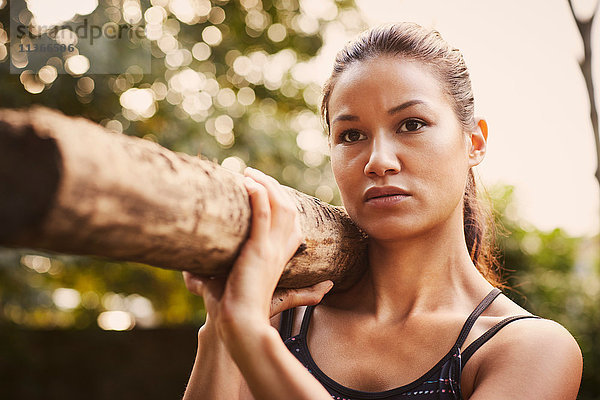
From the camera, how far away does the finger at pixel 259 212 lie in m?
1.13

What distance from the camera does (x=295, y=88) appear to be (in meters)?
6.15

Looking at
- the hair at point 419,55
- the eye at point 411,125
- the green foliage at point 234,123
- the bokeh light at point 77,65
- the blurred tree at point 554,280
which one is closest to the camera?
the eye at point 411,125

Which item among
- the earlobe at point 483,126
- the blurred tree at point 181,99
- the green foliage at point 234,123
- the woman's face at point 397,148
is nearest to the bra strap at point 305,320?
the woman's face at point 397,148

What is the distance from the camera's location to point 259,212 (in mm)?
1134

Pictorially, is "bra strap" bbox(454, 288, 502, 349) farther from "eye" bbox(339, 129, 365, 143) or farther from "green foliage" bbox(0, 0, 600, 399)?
"green foliage" bbox(0, 0, 600, 399)

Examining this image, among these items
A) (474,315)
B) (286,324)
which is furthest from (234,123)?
(474,315)

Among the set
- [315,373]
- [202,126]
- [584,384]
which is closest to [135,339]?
[202,126]

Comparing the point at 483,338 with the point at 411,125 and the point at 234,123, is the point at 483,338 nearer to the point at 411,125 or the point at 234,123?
the point at 411,125

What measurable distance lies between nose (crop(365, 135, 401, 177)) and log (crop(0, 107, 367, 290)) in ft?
1.43

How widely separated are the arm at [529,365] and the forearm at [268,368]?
444 millimetres

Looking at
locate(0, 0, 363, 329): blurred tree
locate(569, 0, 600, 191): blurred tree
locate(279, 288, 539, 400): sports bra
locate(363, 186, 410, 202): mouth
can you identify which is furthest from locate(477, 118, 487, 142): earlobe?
locate(0, 0, 363, 329): blurred tree

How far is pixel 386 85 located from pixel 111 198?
912 mm

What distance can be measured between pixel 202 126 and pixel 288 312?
123 inches

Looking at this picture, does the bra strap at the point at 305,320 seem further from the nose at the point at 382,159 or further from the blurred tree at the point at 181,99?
the blurred tree at the point at 181,99
